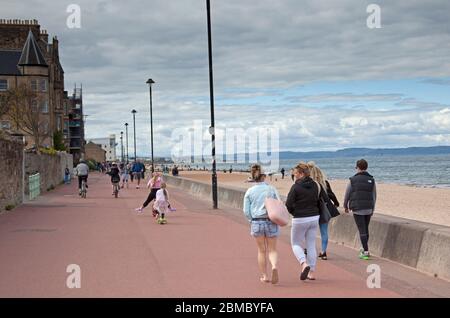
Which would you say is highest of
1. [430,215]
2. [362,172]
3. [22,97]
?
[22,97]

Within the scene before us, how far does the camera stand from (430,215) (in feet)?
86.2

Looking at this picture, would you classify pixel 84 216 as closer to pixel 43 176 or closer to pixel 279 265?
pixel 279 265

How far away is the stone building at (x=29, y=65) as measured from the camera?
73.1 meters

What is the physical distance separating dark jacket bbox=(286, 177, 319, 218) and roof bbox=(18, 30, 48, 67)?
67.6 meters

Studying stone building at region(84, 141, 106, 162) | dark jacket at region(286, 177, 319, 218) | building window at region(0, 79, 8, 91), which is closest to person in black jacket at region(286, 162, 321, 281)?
dark jacket at region(286, 177, 319, 218)

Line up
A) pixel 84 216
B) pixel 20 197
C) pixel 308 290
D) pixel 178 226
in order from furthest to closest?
pixel 20 197
pixel 84 216
pixel 178 226
pixel 308 290

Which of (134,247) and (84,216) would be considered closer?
(134,247)

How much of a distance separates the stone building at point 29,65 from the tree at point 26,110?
2152 millimetres

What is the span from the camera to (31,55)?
240 feet

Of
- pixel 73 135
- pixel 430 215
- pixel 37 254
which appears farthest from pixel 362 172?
pixel 73 135

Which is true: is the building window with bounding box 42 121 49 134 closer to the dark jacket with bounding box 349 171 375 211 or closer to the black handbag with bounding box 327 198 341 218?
the black handbag with bounding box 327 198 341 218

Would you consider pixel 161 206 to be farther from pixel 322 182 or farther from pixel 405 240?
pixel 405 240
